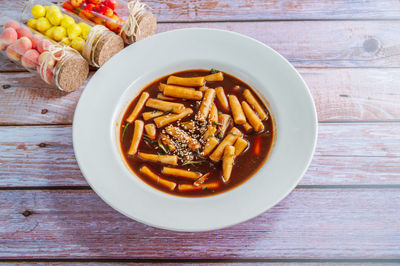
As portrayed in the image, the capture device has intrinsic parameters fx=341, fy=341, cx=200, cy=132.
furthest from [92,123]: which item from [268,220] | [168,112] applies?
[268,220]

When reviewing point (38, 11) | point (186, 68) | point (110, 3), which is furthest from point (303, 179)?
point (38, 11)

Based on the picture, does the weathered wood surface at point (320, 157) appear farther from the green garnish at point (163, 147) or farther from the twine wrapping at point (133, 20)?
the twine wrapping at point (133, 20)

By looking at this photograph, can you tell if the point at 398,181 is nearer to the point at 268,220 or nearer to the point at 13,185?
the point at 268,220

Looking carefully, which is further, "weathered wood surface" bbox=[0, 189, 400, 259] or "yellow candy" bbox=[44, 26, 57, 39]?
"yellow candy" bbox=[44, 26, 57, 39]

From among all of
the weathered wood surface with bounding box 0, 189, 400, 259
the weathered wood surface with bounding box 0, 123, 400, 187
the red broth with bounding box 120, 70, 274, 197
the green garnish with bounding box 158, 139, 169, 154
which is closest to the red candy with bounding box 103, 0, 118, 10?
the red broth with bounding box 120, 70, 274, 197

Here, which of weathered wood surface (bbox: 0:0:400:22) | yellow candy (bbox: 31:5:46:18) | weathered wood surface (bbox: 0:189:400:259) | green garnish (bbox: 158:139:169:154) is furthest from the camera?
weathered wood surface (bbox: 0:0:400:22)

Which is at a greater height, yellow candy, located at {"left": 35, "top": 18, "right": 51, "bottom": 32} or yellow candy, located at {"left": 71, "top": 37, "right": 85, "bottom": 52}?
yellow candy, located at {"left": 71, "top": 37, "right": 85, "bottom": 52}

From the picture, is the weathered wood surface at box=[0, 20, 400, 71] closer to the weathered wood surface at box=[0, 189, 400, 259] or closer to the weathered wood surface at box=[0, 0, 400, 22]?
the weathered wood surface at box=[0, 0, 400, 22]

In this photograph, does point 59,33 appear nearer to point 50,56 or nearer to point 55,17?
point 55,17

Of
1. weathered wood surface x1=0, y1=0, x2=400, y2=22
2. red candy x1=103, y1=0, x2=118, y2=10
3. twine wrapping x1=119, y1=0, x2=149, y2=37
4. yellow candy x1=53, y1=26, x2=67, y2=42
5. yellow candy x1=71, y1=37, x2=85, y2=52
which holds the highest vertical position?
weathered wood surface x1=0, y1=0, x2=400, y2=22
